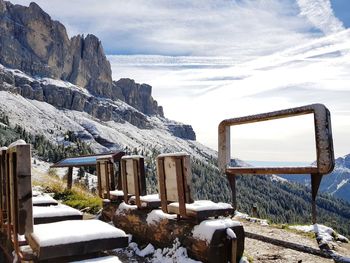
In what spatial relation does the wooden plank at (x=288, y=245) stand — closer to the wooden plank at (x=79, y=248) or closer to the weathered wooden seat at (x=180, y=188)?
the weathered wooden seat at (x=180, y=188)

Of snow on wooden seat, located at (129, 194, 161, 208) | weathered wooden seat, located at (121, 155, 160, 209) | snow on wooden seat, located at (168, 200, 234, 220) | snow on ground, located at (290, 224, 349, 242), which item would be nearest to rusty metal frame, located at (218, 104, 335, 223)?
snow on ground, located at (290, 224, 349, 242)

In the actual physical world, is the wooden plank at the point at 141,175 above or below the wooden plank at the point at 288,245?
above

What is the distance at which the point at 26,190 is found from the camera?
3910 mm

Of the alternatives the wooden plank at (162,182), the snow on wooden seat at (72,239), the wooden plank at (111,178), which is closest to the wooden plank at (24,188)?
the snow on wooden seat at (72,239)

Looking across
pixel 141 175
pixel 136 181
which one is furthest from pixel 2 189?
pixel 141 175

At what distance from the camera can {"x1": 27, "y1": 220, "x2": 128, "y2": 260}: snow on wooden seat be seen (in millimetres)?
3699

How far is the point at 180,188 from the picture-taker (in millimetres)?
5219

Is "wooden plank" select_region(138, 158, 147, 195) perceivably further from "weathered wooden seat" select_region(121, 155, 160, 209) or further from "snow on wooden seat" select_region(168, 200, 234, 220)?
"snow on wooden seat" select_region(168, 200, 234, 220)

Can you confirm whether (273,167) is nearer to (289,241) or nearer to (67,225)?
(289,241)

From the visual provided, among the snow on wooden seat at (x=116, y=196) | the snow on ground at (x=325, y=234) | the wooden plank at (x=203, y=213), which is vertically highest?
the wooden plank at (x=203, y=213)

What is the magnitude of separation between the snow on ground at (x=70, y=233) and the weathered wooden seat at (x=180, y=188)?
50.1 inches

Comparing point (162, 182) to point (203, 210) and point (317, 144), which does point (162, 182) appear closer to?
point (203, 210)

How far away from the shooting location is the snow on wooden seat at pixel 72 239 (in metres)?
3.70

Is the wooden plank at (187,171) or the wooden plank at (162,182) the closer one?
the wooden plank at (187,171)
